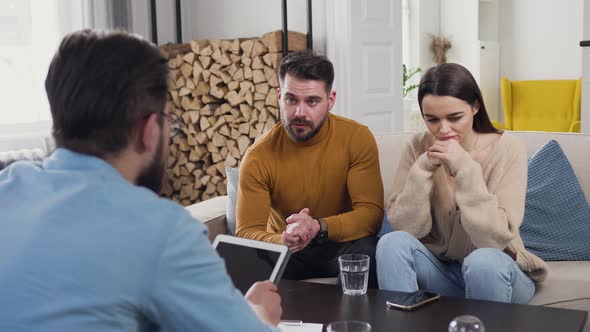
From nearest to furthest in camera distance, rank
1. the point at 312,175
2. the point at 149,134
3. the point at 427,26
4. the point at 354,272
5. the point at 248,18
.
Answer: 1. the point at 149,134
2. the point at 354,272
3. the point at 312,175
4. the point at 248,18
5. the point at 427,26

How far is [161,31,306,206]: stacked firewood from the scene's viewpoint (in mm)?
4246

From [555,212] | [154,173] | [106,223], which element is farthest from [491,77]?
[106,223]

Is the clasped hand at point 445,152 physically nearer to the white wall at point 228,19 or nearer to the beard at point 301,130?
the beard at point 301,130

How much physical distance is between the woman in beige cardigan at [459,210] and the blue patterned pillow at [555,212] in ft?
0.89

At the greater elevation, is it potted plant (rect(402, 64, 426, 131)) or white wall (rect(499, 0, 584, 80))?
white wall (rect(499, 0, 584, 80))

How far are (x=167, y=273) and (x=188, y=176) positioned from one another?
3773mm

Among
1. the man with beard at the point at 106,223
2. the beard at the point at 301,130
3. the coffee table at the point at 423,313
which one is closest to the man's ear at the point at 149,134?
the man with beard at the point at 106,223

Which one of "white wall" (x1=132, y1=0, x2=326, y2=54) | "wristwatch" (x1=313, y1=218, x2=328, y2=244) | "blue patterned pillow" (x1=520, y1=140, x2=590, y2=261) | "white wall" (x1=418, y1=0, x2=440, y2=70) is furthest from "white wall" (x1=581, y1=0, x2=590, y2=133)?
"white wall" (x1=418, y1=0, x2=440, y2=70)

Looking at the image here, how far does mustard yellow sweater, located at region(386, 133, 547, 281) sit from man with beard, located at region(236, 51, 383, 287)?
12 cm

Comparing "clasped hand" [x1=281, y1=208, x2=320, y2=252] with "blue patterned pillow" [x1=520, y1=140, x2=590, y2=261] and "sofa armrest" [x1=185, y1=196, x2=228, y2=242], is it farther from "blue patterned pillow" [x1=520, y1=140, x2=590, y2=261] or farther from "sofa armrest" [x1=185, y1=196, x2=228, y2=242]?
"blue patterned pillow" [x1=520, y1=140, x2=590, y2=261]

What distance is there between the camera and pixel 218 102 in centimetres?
446

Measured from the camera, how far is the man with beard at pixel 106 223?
2.88 feet

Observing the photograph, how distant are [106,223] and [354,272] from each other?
1.05 m

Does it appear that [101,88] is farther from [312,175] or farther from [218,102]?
[218,102]
